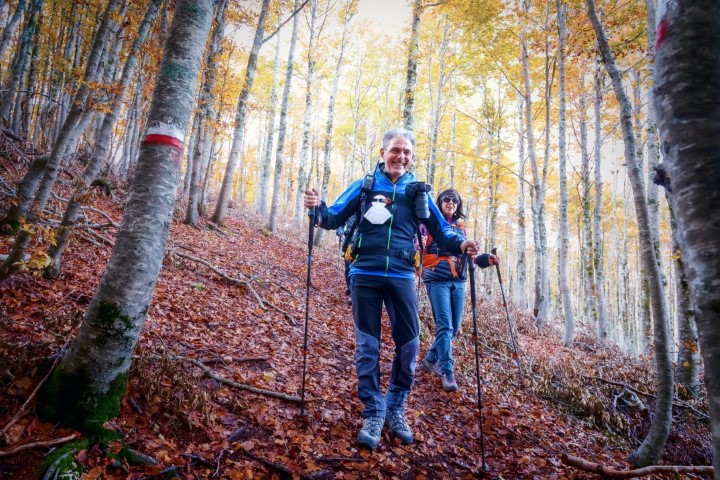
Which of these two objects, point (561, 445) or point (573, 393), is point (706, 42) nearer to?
point (561, 445)

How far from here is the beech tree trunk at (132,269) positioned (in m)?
2.27

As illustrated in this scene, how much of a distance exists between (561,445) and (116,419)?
4318mm

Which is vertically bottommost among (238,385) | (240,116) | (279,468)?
(279,468)

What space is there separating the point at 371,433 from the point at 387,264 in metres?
1.47

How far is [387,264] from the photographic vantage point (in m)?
3.15

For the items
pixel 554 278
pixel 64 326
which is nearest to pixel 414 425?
pixel 64 326

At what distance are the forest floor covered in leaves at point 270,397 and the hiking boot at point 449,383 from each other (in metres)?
0.09

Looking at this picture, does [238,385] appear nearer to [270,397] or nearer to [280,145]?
[270,397]

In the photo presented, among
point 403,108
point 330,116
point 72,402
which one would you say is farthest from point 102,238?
point 330,116

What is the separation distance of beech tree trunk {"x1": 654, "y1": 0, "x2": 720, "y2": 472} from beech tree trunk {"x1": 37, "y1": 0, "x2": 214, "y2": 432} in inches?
105

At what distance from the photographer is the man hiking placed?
3.14 metres

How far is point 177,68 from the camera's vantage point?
250cm

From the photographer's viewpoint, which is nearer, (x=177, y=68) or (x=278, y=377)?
(x=177, y=68)

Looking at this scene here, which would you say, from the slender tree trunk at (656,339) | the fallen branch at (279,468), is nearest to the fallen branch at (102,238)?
the fallen branch at (279,468)
